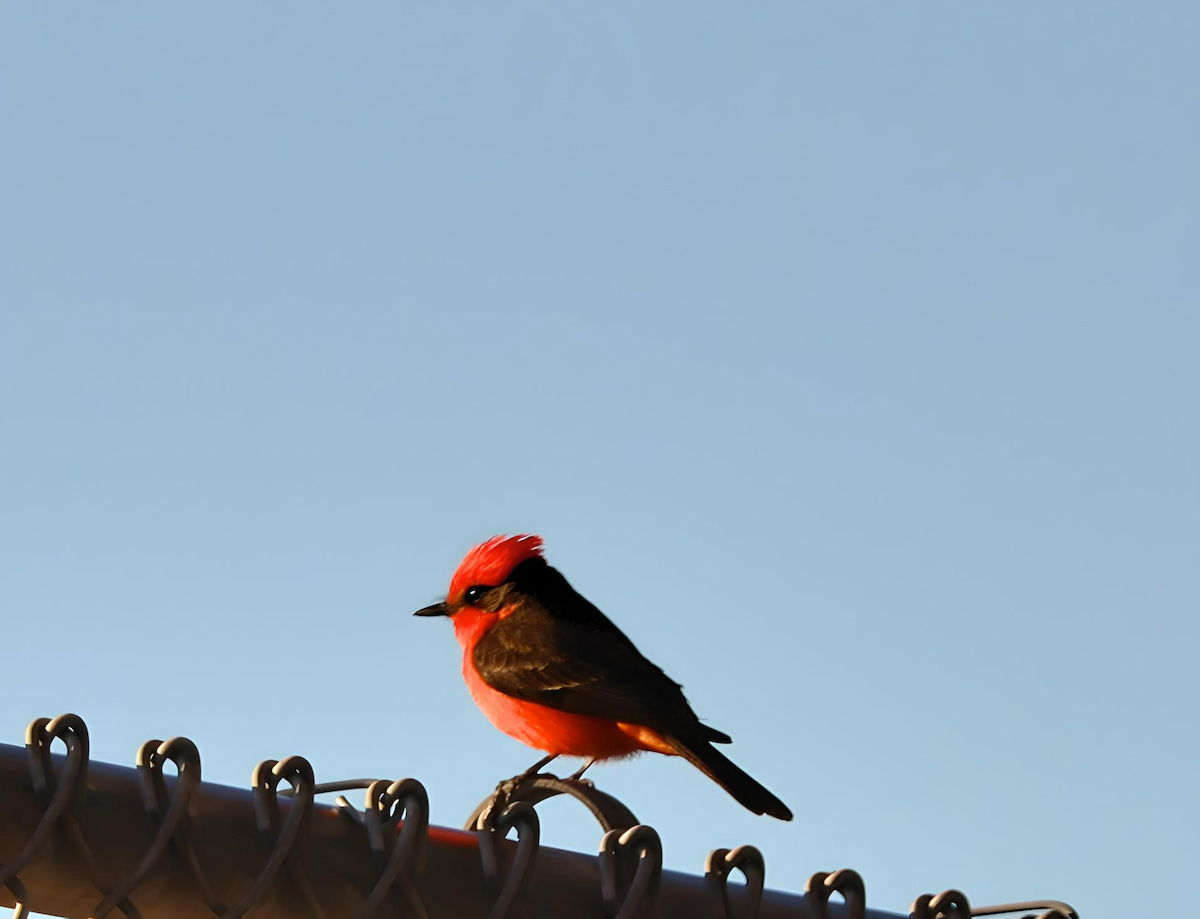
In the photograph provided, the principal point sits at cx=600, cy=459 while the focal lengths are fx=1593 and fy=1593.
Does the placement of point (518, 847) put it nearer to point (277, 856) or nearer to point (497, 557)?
point (277, 856)

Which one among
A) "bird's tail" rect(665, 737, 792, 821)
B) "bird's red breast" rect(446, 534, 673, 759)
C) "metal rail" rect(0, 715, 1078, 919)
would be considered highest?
"bird's red breast" rect(446, 534, 673, 759)

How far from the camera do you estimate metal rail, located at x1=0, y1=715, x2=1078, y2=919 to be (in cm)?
153

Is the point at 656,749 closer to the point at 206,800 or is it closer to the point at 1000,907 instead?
the point at 1000,907

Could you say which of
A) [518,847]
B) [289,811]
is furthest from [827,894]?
[289,811]

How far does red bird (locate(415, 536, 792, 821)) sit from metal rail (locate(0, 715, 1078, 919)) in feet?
7.03

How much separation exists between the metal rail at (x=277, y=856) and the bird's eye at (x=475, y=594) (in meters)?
3.28

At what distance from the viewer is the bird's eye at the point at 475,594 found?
5.26 meters

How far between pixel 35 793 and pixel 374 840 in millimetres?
377

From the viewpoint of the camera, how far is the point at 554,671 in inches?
187

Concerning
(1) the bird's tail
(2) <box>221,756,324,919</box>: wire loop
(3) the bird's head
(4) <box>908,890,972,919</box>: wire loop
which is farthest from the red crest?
(2) <box>221,756,324,919</box>: wire loop

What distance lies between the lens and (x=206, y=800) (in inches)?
64.3

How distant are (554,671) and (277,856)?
10.2 ft

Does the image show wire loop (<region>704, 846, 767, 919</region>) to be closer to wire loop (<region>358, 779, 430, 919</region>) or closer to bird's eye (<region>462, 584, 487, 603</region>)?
wire loop (<region>358, 779, 430, 919</region>)

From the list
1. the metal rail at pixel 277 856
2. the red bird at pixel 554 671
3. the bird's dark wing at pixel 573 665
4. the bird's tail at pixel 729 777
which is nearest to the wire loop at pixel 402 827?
the metal rail at pixel 277 856
